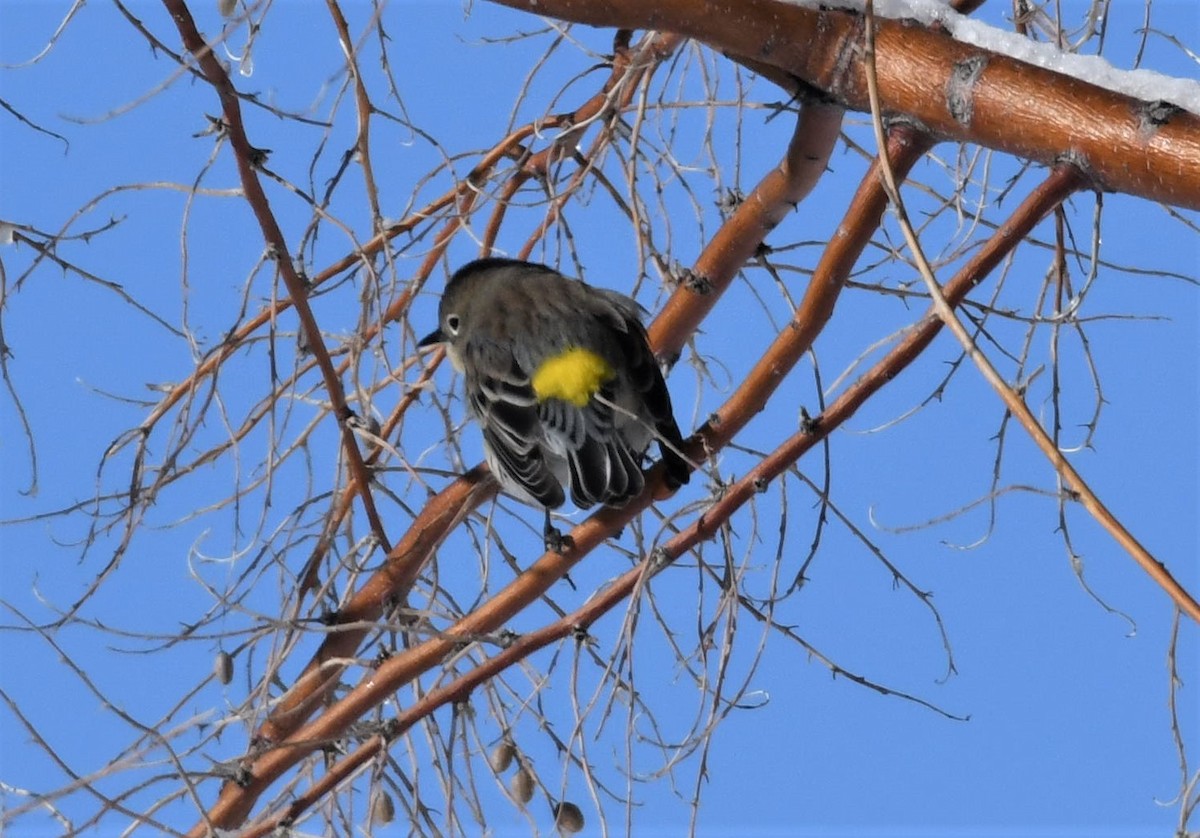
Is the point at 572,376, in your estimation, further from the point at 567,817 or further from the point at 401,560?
the point at 567,817

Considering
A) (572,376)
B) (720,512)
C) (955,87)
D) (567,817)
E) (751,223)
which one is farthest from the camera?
(572,376)

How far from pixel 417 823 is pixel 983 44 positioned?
1.61 meters

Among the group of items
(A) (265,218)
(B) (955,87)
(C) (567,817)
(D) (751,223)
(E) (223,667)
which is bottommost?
(C) (567,817)

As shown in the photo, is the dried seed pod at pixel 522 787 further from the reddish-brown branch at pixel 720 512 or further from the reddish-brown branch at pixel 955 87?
the reddish-brown branch at pixel 955 87

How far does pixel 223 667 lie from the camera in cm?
254

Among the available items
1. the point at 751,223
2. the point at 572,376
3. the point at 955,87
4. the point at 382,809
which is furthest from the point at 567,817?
the point at 955,87

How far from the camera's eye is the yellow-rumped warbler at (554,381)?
281cm

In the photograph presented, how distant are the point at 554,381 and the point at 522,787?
3.22 feet

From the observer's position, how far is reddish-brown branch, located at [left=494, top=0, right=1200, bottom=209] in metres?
1.91

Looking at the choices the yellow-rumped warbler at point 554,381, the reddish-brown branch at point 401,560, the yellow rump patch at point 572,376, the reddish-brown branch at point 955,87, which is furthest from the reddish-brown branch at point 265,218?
the yellow rump patch at point 572,376

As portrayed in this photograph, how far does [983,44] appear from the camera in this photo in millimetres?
2150

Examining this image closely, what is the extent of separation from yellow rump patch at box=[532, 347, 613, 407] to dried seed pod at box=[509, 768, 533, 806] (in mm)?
874

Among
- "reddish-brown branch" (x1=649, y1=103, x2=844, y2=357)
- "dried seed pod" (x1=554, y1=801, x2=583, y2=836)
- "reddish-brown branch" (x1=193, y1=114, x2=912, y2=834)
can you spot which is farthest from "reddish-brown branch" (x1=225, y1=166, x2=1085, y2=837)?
"reddish-brown branch" (x1=649, y1=103, x2=844, y2=357)

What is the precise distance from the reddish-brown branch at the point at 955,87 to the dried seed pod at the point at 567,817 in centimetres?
131
